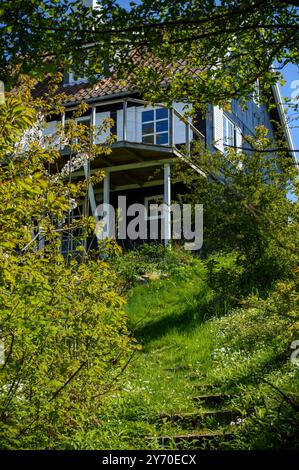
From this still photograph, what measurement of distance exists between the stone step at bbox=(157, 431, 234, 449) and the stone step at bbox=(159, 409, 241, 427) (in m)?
0.44

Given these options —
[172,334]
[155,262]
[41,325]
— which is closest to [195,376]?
[172,334]

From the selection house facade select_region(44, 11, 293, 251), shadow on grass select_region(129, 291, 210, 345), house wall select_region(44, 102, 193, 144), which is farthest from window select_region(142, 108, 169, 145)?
shadow on grass select_region(129, 291, 210, 345)

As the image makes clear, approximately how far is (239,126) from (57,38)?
19486 mm

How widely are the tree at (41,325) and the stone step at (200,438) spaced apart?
0.83 meters

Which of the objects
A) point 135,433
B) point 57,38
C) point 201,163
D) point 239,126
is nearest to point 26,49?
point 57,38

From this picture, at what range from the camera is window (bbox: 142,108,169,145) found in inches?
772

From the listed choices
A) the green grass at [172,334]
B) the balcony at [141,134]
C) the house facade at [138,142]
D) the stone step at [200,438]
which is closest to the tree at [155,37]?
the green grass at [172,334]

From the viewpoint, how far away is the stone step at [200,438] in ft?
21.0

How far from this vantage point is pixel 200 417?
7.16 meters

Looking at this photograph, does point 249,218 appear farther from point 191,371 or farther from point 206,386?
point 206,386

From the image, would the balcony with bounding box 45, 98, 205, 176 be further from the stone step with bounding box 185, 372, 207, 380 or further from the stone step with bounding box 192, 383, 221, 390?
the stone step with bounding box 192, 383, 221, 390

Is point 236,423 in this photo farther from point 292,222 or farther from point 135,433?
point 292,222

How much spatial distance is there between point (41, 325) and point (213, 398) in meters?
3.37

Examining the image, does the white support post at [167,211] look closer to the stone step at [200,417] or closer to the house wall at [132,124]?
the house wall at [132,124]
